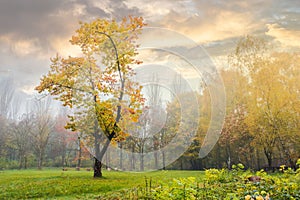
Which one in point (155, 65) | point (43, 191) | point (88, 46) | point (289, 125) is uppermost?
point (88, 46)

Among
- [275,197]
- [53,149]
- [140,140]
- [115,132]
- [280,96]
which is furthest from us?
[53,149]

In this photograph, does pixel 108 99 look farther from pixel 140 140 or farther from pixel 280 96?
pixel 280 96

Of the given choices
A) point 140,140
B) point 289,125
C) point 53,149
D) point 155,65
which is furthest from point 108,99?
point 53,149

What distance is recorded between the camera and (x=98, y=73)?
11.3 meters

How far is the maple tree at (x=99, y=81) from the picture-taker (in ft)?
35.4

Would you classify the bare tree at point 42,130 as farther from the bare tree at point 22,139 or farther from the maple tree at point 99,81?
the maple tree at point 99,81

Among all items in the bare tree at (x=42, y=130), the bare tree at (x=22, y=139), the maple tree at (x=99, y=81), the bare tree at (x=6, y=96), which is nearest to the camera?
the maple tree at (x=99, y=81)

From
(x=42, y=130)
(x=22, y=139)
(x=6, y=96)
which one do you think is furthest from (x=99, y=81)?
(x=6, y=96)

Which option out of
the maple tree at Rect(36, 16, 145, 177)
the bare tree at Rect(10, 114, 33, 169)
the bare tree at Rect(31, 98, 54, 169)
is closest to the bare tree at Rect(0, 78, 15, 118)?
the bare tree at Rect(10, 114, 33, 169)

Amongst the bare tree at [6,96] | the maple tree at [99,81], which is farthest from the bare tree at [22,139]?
the maple tree at [99,81]

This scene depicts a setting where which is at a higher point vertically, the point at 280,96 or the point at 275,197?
the point at 280,96

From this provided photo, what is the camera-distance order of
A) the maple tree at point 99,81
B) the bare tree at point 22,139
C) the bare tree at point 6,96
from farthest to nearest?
the bare tree at point 6,96
the bare tree at point 22,139
the maple tree at point 99,81

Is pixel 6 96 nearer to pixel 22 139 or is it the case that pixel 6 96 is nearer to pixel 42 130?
pixel 22 139

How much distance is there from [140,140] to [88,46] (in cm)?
460
